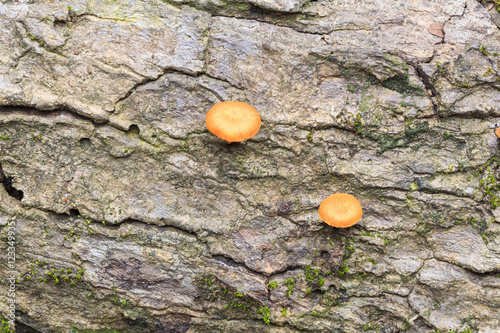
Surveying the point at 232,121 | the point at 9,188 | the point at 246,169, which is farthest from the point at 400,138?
the point at 9,188

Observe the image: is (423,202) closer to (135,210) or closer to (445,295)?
(445,295)

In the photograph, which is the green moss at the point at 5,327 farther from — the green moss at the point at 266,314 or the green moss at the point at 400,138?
the green moss at the point at 400,138

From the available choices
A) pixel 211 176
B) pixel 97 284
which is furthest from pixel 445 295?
pixel 97 284

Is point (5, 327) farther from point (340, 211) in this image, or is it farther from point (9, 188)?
point (340, 211)

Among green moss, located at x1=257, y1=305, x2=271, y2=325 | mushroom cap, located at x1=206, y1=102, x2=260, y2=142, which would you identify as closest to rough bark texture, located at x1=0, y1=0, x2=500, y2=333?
green moss, located at x1=257, y1=305, x2=271, y2=325

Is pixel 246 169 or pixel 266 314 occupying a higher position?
pixel 246 169

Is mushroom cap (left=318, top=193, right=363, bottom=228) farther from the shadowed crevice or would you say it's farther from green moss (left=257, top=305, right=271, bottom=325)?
the shadowed crevice

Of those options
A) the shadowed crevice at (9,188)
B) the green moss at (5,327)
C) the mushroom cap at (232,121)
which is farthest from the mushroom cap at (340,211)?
the green moss at (5,327)
